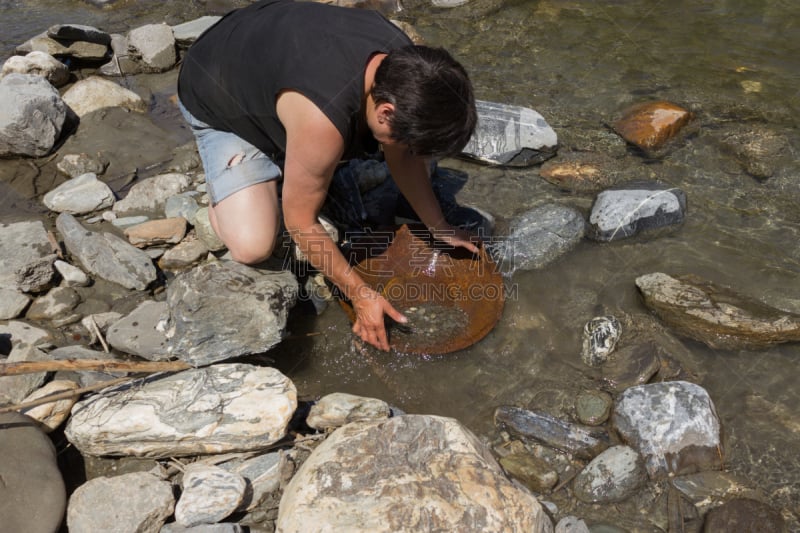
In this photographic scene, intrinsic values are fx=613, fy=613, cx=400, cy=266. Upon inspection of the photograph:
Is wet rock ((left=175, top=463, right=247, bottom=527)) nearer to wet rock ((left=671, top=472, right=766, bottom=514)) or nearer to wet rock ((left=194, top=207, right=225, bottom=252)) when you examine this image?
wet rock ((left=194, top=207, right=225, bottom=252))

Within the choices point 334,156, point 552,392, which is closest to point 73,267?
point 334,156

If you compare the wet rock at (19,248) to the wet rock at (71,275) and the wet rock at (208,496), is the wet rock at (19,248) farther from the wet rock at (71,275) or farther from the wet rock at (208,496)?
the wet rock at (208,496)

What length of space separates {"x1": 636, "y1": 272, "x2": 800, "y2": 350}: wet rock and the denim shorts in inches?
82.3

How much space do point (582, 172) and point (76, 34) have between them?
444cm

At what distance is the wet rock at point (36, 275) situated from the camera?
312 centimetres

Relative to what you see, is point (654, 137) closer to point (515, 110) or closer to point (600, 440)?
point (515, 110)

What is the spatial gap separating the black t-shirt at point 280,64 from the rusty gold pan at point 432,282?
0.78 meters

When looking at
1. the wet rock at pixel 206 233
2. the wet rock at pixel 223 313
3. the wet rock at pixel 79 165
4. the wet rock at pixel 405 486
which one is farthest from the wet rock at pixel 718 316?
the wet rock at pixel 79 165

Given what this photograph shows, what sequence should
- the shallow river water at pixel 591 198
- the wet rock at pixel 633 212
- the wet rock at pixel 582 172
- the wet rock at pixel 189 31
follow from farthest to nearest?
1. the wet rock at pixel 189 31
2. the wet rock at pixel 582 172
3. the wet rock at pixel 633 212
4. the shallow river water at pixel 591 198

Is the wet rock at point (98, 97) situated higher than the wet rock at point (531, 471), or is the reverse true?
the wet rock at point (98, 97)

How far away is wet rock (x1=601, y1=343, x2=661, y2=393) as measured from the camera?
2.85m

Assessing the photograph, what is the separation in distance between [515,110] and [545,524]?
296cm

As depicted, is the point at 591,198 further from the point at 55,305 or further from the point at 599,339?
the point at 55,305

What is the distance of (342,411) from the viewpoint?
2500 mm
